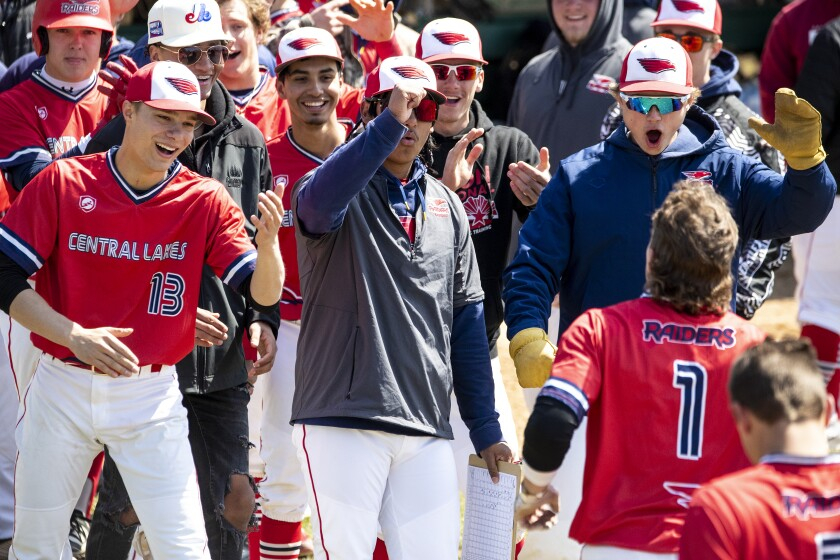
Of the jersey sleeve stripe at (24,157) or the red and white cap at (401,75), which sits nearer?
the red and white cap at (401,75)

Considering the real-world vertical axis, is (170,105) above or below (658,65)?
below

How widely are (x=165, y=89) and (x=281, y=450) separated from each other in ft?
5.59

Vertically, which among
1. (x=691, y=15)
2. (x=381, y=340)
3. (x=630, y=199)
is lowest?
(x=381, y=340)

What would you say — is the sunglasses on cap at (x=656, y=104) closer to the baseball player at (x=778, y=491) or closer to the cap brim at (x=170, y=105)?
the cap brim at (x=170, y=105)

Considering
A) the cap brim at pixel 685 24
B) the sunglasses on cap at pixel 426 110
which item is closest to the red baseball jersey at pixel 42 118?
the sunglasses on cap at pixel 426 110

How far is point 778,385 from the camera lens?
2.90 m

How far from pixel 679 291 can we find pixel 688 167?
3.80ft

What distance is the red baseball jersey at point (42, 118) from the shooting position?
5.38m

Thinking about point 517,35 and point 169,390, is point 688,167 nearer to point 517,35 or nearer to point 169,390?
point 169,390

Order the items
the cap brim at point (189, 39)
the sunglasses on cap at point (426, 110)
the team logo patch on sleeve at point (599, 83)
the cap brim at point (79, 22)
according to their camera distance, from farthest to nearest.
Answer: the team logo patch on sleeve at point (599, 83)
the cap brim at point (79, 22)
the cap brim at point (189, 39)
the sunglasses on cap at point (426, 110)

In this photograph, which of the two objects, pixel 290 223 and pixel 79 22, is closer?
pixel 290 223

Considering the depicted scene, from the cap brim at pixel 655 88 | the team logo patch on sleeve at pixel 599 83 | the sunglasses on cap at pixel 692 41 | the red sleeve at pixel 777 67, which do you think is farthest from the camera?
the red sleeve at pixel 777 67

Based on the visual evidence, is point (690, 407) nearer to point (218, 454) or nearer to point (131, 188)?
point (131, 188)

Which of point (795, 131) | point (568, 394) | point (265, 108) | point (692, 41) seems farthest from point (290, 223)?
point (568, 394)
